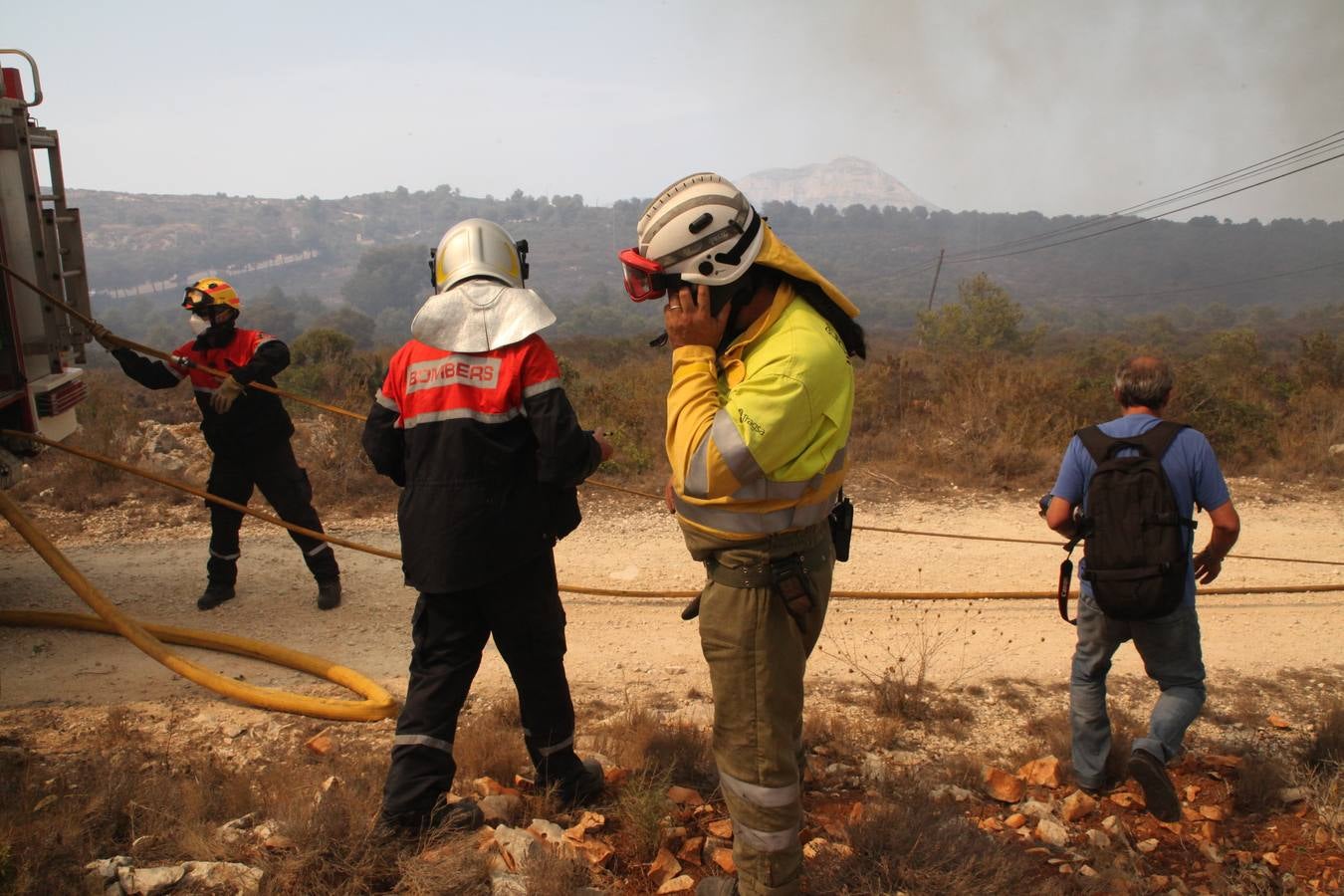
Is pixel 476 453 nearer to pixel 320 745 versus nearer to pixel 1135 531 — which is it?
pixel 320 745

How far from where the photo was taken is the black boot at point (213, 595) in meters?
6.24

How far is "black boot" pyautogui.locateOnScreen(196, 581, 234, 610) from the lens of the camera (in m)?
6.24

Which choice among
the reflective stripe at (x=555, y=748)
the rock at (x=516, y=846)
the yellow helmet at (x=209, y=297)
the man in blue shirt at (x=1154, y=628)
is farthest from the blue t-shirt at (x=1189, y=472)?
the yellow helmet at (x=209, y=297)

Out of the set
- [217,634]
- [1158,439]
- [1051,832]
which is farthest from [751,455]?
[217,634]

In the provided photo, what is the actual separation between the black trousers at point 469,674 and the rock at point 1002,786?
5.87 ft

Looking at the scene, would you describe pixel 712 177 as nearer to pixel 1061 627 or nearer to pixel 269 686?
pixel 269 686

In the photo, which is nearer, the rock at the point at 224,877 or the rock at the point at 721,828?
the rock at the point at 224,877

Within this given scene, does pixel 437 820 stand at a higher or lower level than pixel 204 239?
lower

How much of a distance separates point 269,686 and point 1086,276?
151710mm

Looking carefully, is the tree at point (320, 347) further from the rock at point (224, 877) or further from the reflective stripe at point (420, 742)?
the rock at point (224, 877)

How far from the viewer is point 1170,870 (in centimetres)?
337

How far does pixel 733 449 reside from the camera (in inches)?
90.9

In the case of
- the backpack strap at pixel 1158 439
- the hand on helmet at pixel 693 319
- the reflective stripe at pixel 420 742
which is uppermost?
the hand on helmet at pixel 693 319

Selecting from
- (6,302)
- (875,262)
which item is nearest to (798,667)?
(6,302)
